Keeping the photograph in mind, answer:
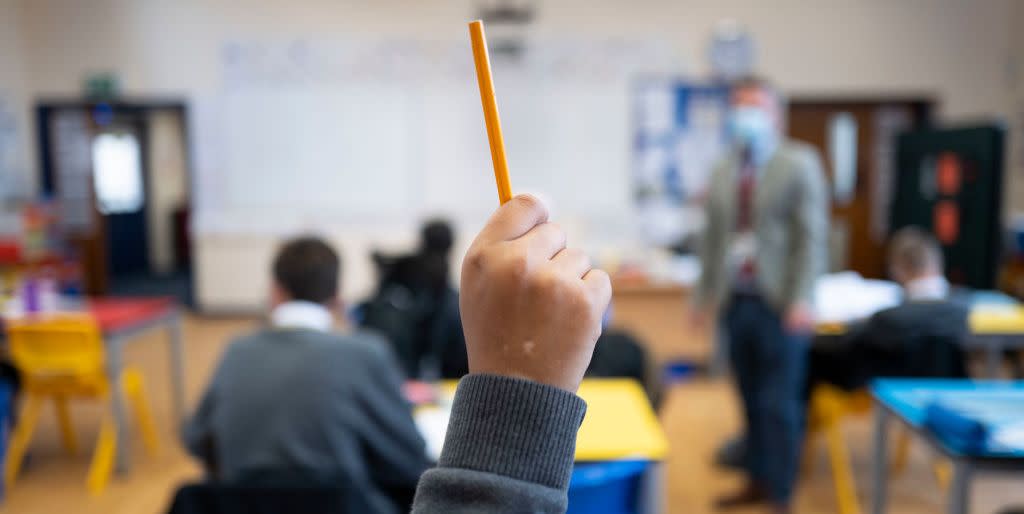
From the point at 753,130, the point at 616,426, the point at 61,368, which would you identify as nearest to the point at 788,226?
the point at 753,130

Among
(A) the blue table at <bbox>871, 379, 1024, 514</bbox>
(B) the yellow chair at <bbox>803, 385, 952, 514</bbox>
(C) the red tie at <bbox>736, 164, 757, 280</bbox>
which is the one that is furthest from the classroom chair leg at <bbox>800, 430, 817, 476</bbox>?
(A) the blue table at <bbox>871, 379, 1024, 514</bbox>

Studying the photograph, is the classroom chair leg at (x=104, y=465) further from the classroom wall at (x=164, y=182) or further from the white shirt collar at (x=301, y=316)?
the classroom wall at (x=164, y=182)

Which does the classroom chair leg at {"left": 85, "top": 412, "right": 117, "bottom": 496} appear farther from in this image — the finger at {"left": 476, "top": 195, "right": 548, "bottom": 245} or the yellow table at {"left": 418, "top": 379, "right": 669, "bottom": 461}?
the finger at {"left": 476, "top": 195, "right": 548, "bottom": 245}

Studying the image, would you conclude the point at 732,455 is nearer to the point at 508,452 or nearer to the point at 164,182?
the point at 508,452

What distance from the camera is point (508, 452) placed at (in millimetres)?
509

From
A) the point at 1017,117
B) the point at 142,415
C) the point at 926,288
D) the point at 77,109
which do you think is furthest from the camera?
the point at 77,109

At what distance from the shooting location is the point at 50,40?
7.51m

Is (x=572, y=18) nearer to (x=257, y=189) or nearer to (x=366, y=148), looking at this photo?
(x=366, y=148)

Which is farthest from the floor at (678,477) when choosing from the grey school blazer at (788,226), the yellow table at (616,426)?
the yellow table at (616,426)

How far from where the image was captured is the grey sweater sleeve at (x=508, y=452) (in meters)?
0.50

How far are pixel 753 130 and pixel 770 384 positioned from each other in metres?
0.97

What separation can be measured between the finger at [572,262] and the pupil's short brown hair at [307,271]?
1.60 meters

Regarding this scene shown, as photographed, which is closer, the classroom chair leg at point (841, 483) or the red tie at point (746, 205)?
the red tie at point (746, 205)

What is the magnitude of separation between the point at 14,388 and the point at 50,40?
201 inches
